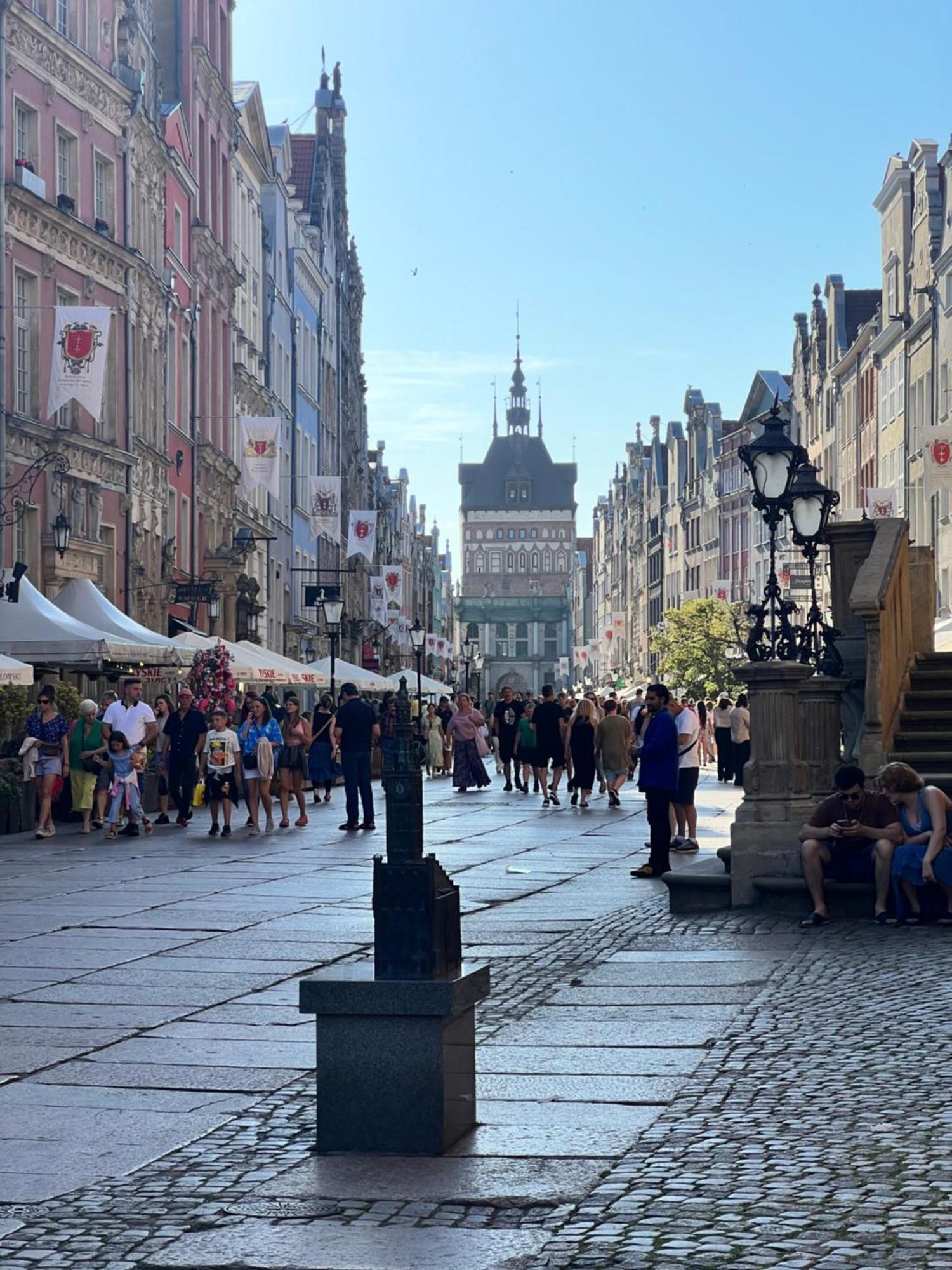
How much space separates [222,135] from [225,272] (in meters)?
3.51

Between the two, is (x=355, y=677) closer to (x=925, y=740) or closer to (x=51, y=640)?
(x=51, y=640)

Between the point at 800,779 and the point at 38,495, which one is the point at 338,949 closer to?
the point at 800,779

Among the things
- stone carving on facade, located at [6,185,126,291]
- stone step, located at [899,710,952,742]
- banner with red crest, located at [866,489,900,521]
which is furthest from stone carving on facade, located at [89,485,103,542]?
stone step, located at [899,710,952,742]

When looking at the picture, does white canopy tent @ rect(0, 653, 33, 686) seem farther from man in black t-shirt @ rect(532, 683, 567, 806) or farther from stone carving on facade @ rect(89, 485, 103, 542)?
stone carving on facade @ rect(89, 485, 103, 542)

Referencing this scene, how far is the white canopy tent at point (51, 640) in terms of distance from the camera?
87.6 feet

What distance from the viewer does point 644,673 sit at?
133 m

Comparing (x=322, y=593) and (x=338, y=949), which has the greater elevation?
(x=322, y=593)

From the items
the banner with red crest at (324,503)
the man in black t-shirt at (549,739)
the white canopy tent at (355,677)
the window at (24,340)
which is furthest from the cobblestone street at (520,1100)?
the banner with red crest at (324,503)

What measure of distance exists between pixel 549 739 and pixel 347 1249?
2776 centimetres

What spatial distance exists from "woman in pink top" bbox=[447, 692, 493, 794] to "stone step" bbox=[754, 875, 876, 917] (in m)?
20.8

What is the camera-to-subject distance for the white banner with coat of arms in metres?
29.8

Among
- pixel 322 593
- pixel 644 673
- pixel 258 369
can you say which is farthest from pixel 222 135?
pixel 644 673

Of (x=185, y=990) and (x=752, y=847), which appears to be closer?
(x=185, y=990)

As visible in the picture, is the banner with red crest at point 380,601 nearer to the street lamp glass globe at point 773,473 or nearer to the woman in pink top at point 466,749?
the woman in pink top at point 466,749
